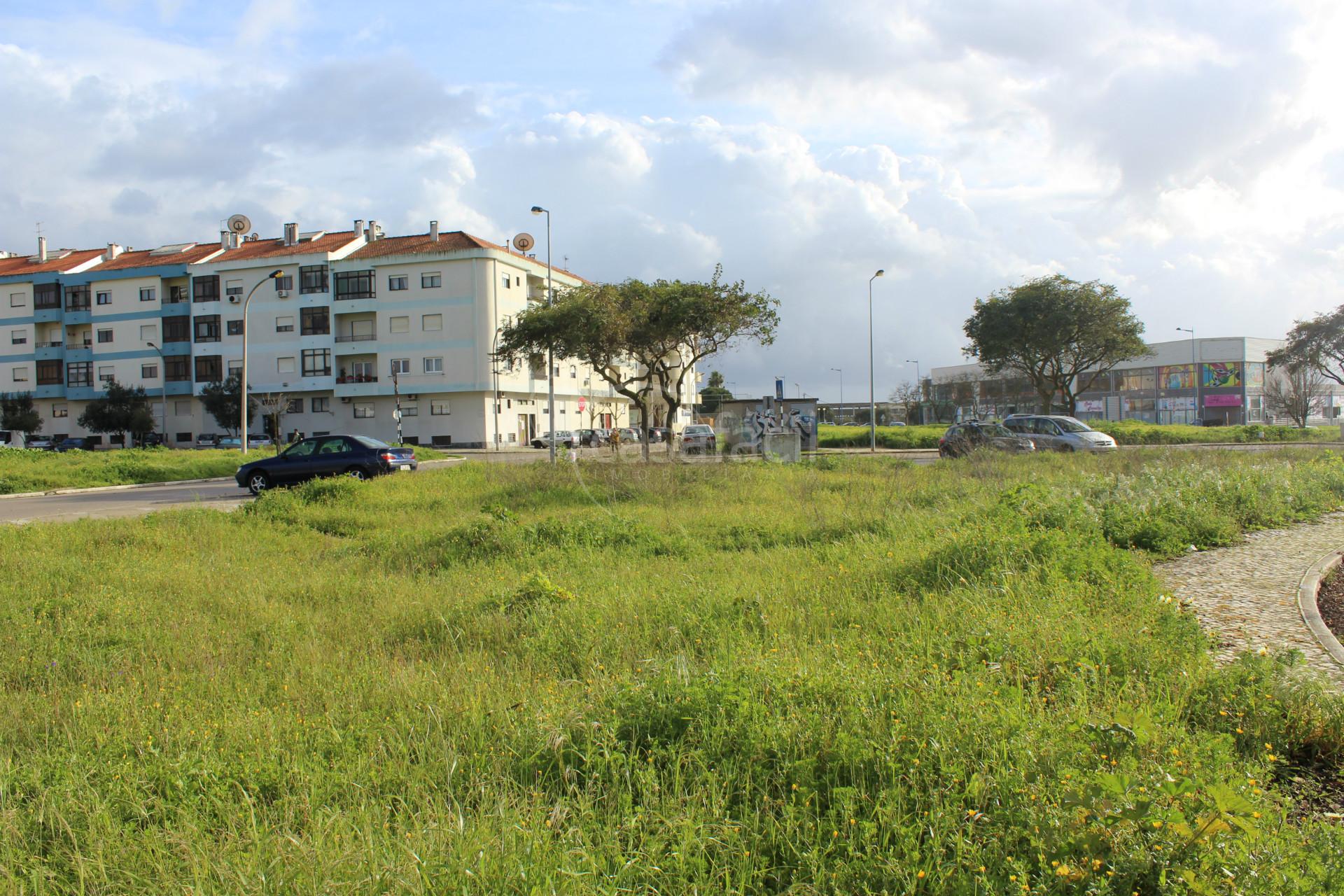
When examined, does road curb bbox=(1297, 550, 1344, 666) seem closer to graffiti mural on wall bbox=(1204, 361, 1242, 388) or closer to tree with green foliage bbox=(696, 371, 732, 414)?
graffiti mural on wall bbox=(1204, 361, 1242, 388)

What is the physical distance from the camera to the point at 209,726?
450 centimetres

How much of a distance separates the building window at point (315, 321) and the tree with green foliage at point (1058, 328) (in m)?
42.6

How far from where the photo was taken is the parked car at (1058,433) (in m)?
27.4

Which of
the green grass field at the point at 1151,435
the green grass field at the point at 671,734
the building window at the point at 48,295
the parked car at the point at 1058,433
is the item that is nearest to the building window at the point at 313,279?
the building window at the point at 48,295

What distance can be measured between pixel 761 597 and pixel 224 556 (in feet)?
24.6

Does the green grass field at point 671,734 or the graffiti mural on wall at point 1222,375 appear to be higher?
the graffiti mural on wall at point 1222,375

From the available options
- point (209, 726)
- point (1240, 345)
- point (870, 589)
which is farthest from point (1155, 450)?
point (1240, 345)

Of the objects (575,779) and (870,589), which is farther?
(870,589)

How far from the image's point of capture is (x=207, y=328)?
204 ft

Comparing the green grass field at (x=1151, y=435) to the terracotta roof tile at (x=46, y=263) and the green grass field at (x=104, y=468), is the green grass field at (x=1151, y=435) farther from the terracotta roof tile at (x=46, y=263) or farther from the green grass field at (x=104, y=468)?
the terracotta roof tile at (x=46, y=263)

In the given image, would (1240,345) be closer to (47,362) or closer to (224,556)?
(224,556)

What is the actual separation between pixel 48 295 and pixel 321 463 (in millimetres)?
59464

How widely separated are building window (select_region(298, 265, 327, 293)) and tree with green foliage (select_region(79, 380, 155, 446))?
14.1 metres

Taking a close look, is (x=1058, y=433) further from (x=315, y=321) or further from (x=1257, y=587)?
(x=315, y=321)
